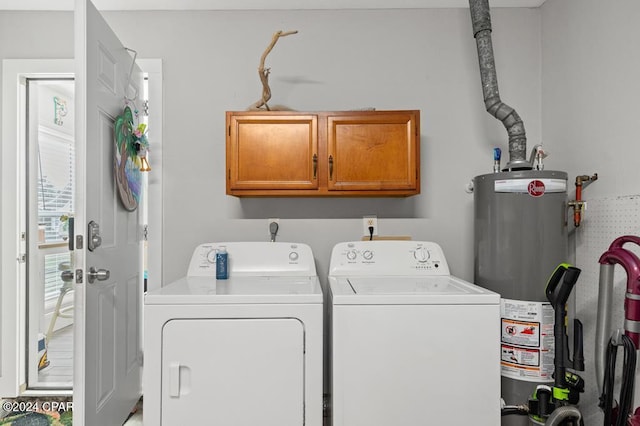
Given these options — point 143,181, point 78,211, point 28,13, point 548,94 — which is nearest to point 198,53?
point 143,181

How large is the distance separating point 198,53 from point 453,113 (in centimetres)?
163

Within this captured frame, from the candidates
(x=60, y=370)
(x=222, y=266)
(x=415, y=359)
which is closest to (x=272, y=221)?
(x=222, y=266)

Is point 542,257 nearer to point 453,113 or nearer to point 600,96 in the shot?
point 600,96

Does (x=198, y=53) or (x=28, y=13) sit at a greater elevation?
(x=28, y=13)

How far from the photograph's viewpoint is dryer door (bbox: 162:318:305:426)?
1.44 meters

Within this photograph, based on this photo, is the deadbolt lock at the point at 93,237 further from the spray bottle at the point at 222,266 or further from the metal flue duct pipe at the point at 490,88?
the metal flue duct pipe at the point at 490,88

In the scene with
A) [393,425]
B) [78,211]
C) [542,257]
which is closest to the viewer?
[393,425]

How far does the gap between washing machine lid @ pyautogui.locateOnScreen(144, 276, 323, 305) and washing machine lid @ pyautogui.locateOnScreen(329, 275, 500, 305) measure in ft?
0.38

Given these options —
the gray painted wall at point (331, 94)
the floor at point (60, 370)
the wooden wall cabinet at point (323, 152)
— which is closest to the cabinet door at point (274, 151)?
the wooden wall cabinet at point (323, 152)

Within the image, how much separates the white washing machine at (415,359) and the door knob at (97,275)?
41.8 inches

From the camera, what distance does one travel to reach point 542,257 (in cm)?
168

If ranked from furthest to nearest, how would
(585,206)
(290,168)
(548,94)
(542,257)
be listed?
(548,94), (290,168), (585,206), (542,257)

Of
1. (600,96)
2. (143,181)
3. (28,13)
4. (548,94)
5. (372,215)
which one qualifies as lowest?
(372,215)

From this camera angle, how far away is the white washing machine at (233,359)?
1443mm
